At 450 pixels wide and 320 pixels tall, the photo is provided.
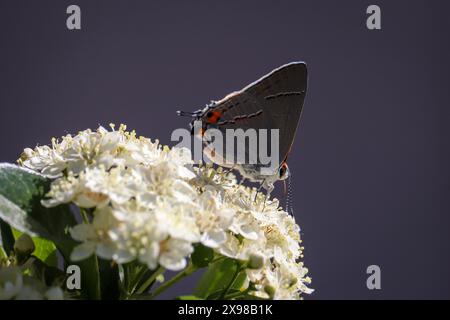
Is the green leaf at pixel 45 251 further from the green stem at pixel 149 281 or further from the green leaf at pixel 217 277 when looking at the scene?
the green leaf at pixel 217 277

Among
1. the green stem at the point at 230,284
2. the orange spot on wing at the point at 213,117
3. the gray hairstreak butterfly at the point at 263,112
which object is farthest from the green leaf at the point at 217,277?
the orange spot on wing at the point at 213,117

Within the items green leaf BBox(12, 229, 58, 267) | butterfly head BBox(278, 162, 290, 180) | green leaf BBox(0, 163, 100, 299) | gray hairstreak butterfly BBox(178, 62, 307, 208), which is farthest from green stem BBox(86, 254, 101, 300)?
butterfly head BBox(278, 162, 290, 180)

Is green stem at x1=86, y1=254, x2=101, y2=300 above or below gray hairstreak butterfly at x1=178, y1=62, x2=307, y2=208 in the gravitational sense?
below

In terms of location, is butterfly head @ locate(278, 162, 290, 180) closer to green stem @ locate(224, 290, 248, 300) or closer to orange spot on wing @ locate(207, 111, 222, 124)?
orange spot on wing @ locate(207, 111, 222, 124)
